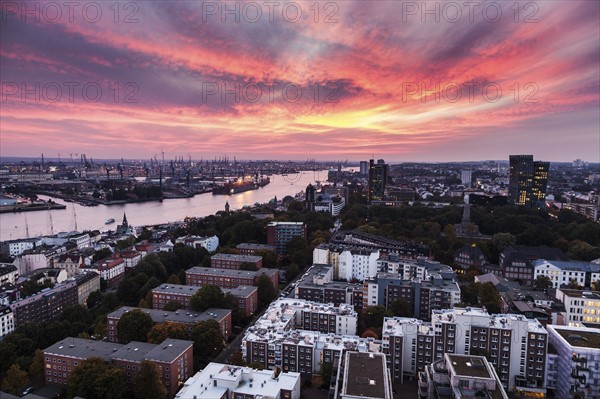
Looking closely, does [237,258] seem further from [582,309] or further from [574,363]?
[574,363]

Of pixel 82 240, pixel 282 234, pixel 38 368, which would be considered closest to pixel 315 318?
pixel 38 368

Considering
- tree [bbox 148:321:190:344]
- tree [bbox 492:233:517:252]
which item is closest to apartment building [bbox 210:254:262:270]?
tree [bbox 148:321:190:344]

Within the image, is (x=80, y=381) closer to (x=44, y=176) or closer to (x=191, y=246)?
(x=191, y=246)

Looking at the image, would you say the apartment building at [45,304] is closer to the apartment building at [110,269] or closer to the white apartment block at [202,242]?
the apartment building at [110,269]

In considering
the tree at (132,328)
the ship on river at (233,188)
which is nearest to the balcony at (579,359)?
the tree at (132,328)

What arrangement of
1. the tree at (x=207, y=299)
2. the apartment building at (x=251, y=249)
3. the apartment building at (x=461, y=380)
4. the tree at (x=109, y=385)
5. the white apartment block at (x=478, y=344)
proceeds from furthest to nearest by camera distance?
the apartment building at (x=251, y=249) < the tree at (x=207, y=299) < the white apartment block at (x=478, y=344) < the tree at (x=109, y=385) < the apartment building at (x=461, y=380)

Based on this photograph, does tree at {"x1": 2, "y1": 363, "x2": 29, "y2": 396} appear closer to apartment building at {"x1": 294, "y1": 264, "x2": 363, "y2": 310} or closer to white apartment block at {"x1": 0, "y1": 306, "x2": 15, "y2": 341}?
white apartment block at {"x1": 0, "y1": 306, "x2": 15, "y2": 341}

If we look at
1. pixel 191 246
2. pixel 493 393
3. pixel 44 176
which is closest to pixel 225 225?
pixel 191 246
